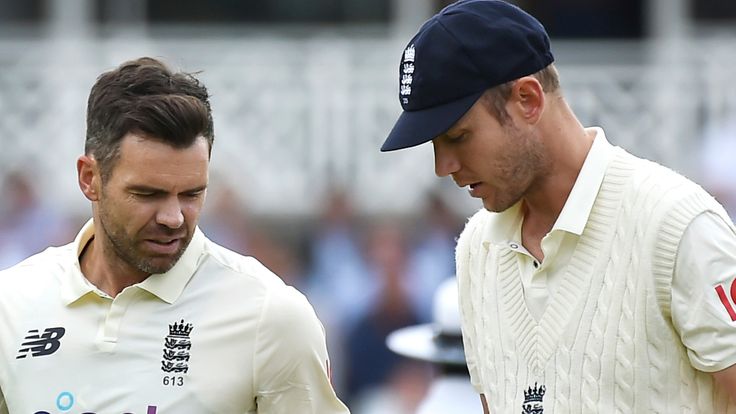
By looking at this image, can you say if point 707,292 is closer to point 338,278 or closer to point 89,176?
point 89,176

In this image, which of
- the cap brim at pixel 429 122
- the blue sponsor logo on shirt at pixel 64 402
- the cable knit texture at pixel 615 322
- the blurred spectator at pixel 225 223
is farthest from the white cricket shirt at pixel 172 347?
the blurred spectator at pixel 225 223

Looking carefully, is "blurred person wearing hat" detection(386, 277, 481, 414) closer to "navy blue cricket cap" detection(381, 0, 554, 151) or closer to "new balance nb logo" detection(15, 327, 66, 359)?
"new balance nb logo" detection(15, 327, 66, 359)

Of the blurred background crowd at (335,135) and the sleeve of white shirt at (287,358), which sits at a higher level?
the sleeve of white shirt at (287,358)

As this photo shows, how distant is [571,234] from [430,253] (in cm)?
644

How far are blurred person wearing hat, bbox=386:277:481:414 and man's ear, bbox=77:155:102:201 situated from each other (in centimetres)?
150

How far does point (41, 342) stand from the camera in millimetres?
3713

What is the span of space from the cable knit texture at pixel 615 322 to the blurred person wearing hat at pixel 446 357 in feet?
4.14

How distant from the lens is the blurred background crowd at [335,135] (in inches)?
384

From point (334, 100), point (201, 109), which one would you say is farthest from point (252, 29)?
point (201, 109)

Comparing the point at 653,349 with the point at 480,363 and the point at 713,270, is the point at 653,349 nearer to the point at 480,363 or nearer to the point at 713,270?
the point at 713,270

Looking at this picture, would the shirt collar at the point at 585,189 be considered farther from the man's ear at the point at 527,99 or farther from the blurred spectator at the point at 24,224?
the blurred spectator at the point at 24,224

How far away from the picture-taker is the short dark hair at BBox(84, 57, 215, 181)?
3625 millimetres

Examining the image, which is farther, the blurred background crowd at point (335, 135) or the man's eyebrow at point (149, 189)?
the blurred background crowd at point (335, 135)

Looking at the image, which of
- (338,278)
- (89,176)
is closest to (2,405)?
(89,176)
